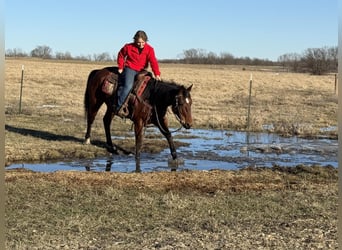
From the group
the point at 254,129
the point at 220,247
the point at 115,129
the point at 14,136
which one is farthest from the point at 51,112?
the point at 220,247

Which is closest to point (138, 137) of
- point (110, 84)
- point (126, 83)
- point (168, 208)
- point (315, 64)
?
point (126, 83)

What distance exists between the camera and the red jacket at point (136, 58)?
9609 millimetres

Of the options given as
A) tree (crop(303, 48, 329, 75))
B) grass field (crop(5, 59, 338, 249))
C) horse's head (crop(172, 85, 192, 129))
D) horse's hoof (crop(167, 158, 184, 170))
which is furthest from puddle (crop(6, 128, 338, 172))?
tree (crop(303, 48, 329, 75))

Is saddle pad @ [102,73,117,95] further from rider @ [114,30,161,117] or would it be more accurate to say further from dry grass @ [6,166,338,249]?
dry grass @ [6,166,338,249]

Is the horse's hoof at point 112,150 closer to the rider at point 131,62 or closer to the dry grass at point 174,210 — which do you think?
the rider at point 131,62

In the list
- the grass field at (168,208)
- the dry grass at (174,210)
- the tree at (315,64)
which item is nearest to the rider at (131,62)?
the grass field at (168,208)

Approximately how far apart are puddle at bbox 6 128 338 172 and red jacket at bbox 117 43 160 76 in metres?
1.90

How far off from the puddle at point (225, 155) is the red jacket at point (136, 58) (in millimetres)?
1901

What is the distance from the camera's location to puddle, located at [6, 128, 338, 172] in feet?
30.2

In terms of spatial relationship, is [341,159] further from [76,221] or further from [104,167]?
[104,167]

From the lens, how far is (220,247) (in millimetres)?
4562

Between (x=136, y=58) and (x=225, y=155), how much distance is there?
2.95m

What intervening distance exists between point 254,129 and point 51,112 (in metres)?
7.85

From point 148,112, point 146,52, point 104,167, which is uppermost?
point 146,52
